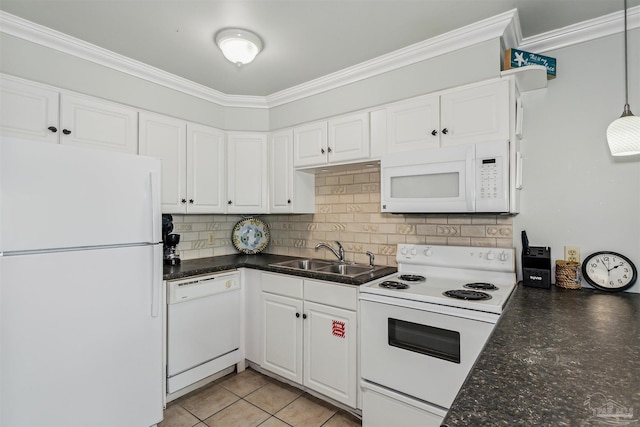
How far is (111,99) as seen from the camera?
2.35m

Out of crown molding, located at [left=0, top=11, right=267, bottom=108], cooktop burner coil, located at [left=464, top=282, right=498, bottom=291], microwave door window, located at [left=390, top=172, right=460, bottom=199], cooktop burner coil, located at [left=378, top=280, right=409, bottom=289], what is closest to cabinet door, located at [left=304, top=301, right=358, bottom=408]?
cooktop burner coil, located at [left=378, top=280, right=409, bottom=289]

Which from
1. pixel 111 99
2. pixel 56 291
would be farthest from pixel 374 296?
pixel 111 99

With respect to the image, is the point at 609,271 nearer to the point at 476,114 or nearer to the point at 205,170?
the point at 476,114

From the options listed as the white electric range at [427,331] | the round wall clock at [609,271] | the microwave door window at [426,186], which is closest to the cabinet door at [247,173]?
the microwave door window at [426,186]

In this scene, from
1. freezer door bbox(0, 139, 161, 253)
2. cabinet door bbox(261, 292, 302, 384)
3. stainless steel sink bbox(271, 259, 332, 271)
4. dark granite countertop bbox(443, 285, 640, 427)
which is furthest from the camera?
stainless steel sink bbox(271, 259, 332, 271)

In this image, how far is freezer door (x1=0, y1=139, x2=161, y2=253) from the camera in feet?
4.89

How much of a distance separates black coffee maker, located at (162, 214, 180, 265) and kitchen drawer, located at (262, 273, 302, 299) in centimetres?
78

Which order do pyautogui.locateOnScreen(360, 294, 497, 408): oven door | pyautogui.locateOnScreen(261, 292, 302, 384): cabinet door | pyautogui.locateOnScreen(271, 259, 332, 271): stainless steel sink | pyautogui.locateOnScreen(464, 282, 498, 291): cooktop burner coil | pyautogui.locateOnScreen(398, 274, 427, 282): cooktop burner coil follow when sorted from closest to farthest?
pyautogui.locateOnScreen(360, 294, 497, 408): oven door, pyautogui.locateOnScreen(464, 282, 498, 291): cooktop burner coil, pyautogui.locateOnScreen(398, 274, 427, 282): cooktop burner coil, pyautogui.locateOnScreen(261, 292, 302, 384): cabinet door, pyautogui.locateOnScreen(271, 259, 332, 271): stainless steel sink

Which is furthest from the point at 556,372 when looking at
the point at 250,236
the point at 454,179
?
the point at 250,236

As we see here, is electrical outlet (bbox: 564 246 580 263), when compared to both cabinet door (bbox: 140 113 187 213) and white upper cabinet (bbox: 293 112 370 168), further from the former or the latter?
cabinet door (bbox: 140 113 187 213)

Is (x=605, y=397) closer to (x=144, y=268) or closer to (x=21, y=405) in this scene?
(x=144, y=268)

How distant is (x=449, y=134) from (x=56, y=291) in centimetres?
230

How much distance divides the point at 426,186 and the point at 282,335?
153cm

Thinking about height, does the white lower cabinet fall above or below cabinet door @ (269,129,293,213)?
below
